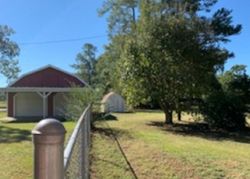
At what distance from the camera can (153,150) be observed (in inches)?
431

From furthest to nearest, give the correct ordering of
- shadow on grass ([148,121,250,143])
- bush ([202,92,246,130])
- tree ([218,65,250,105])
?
A: tree ([218,65,250,105]) < bush ([202,92,246,130]) < shadow on grass ([148,121,250,143])

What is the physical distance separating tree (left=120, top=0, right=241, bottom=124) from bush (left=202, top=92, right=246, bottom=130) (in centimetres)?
72

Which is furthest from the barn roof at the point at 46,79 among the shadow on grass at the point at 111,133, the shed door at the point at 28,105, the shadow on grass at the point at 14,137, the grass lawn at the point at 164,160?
the grass lawn at the point at 164,160

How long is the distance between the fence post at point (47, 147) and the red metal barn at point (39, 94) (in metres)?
26.6

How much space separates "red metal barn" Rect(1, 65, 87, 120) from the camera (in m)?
28.6

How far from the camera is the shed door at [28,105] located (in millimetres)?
28984

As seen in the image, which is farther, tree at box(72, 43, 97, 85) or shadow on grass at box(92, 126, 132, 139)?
tree at box(72, 43, 97, 85)

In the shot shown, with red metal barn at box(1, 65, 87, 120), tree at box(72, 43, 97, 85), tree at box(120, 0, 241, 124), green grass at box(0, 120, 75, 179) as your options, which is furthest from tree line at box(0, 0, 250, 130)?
tree at box(72, 43, 97, 85)

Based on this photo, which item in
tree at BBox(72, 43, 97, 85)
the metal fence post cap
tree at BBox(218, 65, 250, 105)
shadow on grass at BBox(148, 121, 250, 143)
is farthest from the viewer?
tree at BBox(72, 43, 97, 85)

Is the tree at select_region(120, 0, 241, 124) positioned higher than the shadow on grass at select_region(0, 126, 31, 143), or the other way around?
the tree at select_region(120, 0, 241, 124)

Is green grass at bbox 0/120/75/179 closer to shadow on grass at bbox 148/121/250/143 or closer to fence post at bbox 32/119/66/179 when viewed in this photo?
fence post at bbox 32/119/66/179

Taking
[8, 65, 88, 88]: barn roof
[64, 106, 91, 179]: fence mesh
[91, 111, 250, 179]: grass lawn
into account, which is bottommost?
[91, 111, 250, 179]: grass lawn

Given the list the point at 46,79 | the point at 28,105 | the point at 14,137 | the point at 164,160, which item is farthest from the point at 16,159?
the point at 46,79

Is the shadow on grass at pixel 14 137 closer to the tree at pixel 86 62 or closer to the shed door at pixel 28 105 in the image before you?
the shed door at pixel 28 105
